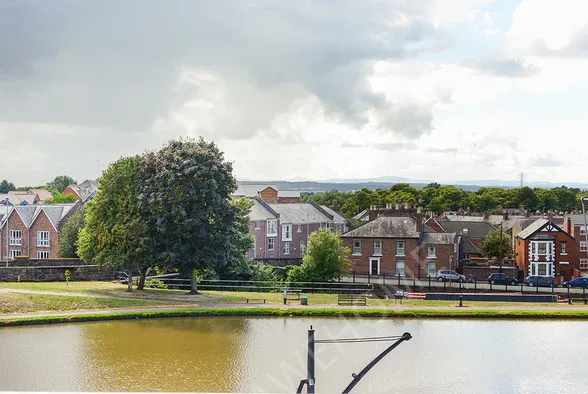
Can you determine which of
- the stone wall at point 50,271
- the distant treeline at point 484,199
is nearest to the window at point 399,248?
the stone wall at point 50,271

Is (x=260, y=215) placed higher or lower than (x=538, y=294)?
higher

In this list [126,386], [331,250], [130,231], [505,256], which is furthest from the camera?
[505,256]

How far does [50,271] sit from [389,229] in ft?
103

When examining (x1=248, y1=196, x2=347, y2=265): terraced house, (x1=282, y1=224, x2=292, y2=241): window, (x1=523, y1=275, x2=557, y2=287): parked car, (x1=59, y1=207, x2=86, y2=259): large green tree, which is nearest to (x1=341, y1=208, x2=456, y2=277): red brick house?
(x1=523, y1=275, x2=557, y2=287): parked car

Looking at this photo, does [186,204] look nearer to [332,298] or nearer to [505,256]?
[332,298]

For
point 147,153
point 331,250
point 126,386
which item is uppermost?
point 147,153

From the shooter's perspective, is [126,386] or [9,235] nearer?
[126,386]

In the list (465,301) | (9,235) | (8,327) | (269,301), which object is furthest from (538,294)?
(9,235)

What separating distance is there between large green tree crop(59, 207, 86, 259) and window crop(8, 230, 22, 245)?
11903 mm

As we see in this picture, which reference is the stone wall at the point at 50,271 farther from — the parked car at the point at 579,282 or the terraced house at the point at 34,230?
the parked car at the point at 579,282

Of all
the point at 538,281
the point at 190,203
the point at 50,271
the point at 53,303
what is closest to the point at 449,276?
the point at 538,281

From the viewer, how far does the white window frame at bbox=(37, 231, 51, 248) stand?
7712cm

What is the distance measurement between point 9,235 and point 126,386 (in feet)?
198

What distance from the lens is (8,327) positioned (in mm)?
37375
